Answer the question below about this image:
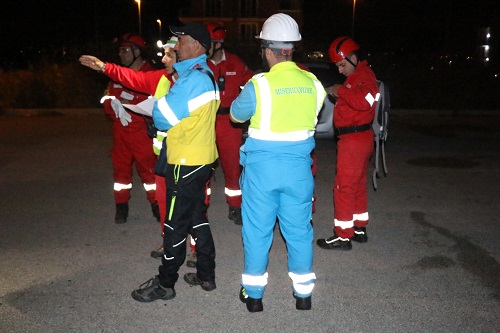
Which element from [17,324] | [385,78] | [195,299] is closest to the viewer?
[17,324]

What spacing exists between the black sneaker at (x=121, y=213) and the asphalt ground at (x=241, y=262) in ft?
0.39

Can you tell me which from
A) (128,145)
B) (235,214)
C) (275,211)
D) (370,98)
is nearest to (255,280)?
(275,211)

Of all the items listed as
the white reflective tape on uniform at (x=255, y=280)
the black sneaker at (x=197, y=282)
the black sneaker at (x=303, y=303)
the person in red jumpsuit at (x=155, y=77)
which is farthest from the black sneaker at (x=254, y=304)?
the person in red jumpsuit at (x=155, y=77)

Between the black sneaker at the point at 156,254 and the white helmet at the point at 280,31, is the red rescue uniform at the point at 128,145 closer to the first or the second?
Result: the black sneaker at the point at 156,254

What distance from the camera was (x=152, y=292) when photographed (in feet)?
13.9

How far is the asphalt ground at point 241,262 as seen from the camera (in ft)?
13.1

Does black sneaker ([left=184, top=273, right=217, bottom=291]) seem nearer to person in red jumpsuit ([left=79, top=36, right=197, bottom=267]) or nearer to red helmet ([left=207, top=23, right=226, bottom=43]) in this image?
person in red jumpsuit ([left=79, top=36, right=197, bottom=267])

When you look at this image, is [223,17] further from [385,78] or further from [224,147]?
[224,147]

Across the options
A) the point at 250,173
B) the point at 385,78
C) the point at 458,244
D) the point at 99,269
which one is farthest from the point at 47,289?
the point at 385,78

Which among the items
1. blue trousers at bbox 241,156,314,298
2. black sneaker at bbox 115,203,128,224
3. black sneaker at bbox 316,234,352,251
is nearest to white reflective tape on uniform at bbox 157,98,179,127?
blue trousers at bbox 241,156,314,298

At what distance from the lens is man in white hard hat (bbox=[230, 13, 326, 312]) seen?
3.76 metres

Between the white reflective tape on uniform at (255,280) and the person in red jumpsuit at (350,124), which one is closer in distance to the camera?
the white reflective tape on uniform at (255,280)

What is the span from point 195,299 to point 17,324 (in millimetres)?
1322

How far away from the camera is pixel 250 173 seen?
12.9 feet
